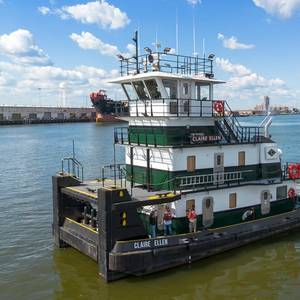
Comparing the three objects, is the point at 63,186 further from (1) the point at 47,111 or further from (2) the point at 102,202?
(1) the point at 47,111

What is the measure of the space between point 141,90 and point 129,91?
0.64 metres

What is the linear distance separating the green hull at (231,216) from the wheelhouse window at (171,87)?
4731 millimetres

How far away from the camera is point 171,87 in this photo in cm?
1692

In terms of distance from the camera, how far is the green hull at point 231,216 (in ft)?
51.8

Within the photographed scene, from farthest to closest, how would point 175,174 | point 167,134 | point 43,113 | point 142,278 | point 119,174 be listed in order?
point 43,113 < point 119,174 < point 167,134 < point 175,174 < point 142,278

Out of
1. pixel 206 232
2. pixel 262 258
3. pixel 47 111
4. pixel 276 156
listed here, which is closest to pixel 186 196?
pixel 206 232

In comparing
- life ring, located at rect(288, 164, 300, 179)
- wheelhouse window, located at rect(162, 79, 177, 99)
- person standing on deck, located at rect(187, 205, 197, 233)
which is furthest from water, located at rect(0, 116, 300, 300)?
wheelhouse window, located at rect(162, 79, 177, 99)

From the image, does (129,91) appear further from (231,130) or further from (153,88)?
(231,130)

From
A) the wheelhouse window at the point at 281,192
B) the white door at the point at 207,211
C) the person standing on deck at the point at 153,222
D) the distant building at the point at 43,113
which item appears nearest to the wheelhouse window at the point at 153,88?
the white door at the point at 207,211

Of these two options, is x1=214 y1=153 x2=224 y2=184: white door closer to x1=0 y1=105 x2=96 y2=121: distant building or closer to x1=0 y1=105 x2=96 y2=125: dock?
x1=0 y1=105 x2=96 y2=125: dock

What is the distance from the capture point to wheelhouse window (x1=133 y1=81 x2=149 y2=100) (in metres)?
17.1

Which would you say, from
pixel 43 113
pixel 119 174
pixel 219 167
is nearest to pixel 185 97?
pixel 219 167

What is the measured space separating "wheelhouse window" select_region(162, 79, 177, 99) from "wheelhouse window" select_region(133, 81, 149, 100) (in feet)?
2.88

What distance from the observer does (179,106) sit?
1648 cm
